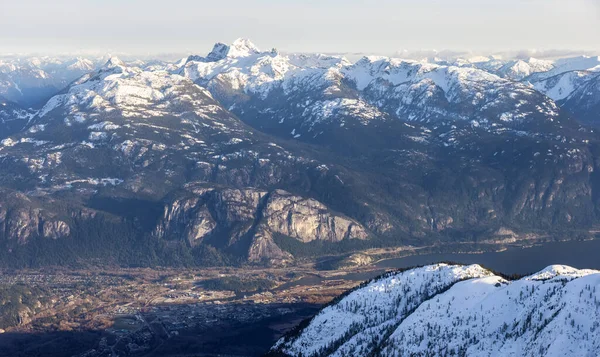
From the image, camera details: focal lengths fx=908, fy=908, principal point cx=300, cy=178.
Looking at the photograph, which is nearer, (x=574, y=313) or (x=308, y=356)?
(x=574, y=313)

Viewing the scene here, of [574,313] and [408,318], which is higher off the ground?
[574,313]

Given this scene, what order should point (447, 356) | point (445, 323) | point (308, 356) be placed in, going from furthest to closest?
point (308, 356) → point (445, 323) → point (447, 356)

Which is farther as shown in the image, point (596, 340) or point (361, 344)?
point (361, 344)

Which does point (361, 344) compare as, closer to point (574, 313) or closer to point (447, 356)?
point (447, 356)

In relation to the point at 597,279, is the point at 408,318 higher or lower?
lower

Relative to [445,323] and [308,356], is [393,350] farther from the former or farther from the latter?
[308,356]

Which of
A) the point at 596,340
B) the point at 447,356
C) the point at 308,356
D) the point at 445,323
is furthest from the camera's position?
the point at 308,356

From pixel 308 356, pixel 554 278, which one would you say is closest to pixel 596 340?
pixel 554 278

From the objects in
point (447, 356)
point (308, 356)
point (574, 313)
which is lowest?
point (308, 356)

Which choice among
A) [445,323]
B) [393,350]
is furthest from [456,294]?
[393,350]
